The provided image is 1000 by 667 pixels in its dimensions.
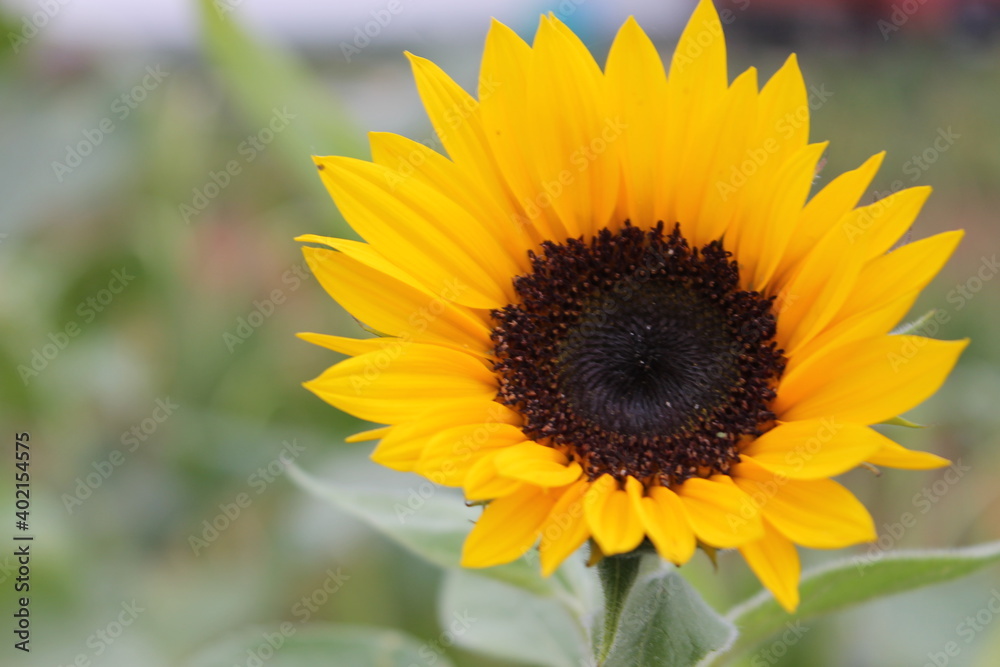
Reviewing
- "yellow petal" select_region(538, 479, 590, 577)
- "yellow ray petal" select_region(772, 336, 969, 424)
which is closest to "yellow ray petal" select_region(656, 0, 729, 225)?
"yellow ray petal" select_region(772, 336, 969, 424)

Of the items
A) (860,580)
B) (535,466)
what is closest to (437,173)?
(535,466)

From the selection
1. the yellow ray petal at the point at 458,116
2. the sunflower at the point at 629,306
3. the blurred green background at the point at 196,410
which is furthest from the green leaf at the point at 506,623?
the yellow ray petal at the point at 458,116

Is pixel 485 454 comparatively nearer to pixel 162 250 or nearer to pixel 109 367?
pixel 162 250

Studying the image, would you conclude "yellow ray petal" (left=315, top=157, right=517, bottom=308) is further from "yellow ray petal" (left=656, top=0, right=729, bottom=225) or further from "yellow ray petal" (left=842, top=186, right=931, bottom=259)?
"yellow ray petal" (left=842, top=186, right=931, bottom=259)

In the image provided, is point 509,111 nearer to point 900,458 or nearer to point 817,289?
point 817,289

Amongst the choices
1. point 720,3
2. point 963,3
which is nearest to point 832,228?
point 963,3
